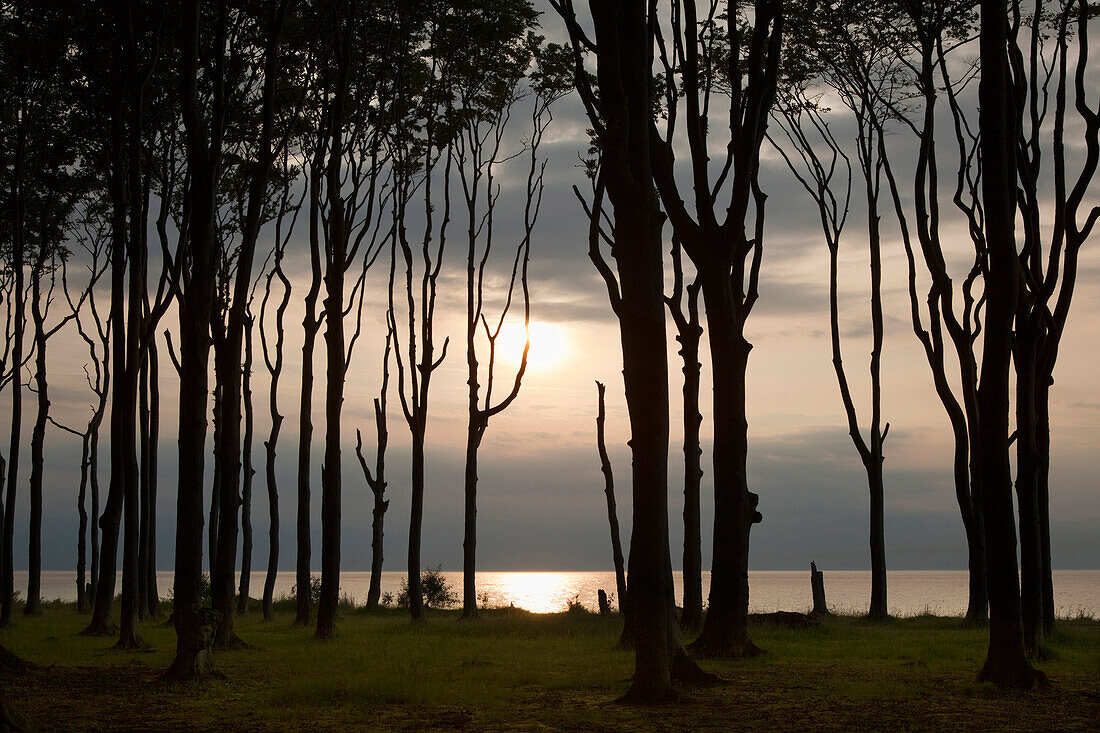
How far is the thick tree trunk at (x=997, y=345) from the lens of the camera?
898cm

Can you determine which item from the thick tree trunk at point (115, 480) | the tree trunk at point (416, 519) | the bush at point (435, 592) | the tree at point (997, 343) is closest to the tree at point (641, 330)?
the tree at point (997, 343)

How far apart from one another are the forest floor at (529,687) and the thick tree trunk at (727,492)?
19.6 inches

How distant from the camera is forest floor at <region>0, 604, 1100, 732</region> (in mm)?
7309

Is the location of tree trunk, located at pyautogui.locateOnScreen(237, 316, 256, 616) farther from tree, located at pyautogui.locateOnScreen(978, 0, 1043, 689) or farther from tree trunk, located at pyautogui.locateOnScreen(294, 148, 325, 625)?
tree, located at pyautogui.locateOnScreen(978, 0, 1043, 689)

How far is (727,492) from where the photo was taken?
11.6 meters

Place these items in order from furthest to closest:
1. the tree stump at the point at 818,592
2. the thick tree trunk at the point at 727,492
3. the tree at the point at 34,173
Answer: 1. the tree stump at the point at 818,592
2. the tree at the point at 34,173
3. the thick tree trunk at the point at 727,492

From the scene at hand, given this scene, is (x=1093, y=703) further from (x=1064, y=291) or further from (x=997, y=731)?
(x=1064, y=291)

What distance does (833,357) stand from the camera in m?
19.0

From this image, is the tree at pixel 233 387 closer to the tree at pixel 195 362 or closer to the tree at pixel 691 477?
the tree at pixel 195 362

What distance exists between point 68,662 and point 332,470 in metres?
4.88

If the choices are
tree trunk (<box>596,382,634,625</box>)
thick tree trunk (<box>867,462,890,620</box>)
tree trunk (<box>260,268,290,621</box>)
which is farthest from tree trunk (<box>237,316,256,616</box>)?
thick tree trunk (<box>867,462,890,620</box>)

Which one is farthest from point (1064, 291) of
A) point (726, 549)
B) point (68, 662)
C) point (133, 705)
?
point (68, 662)

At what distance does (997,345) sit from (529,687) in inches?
232

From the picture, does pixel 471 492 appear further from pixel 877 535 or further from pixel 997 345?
pixel 997 345
